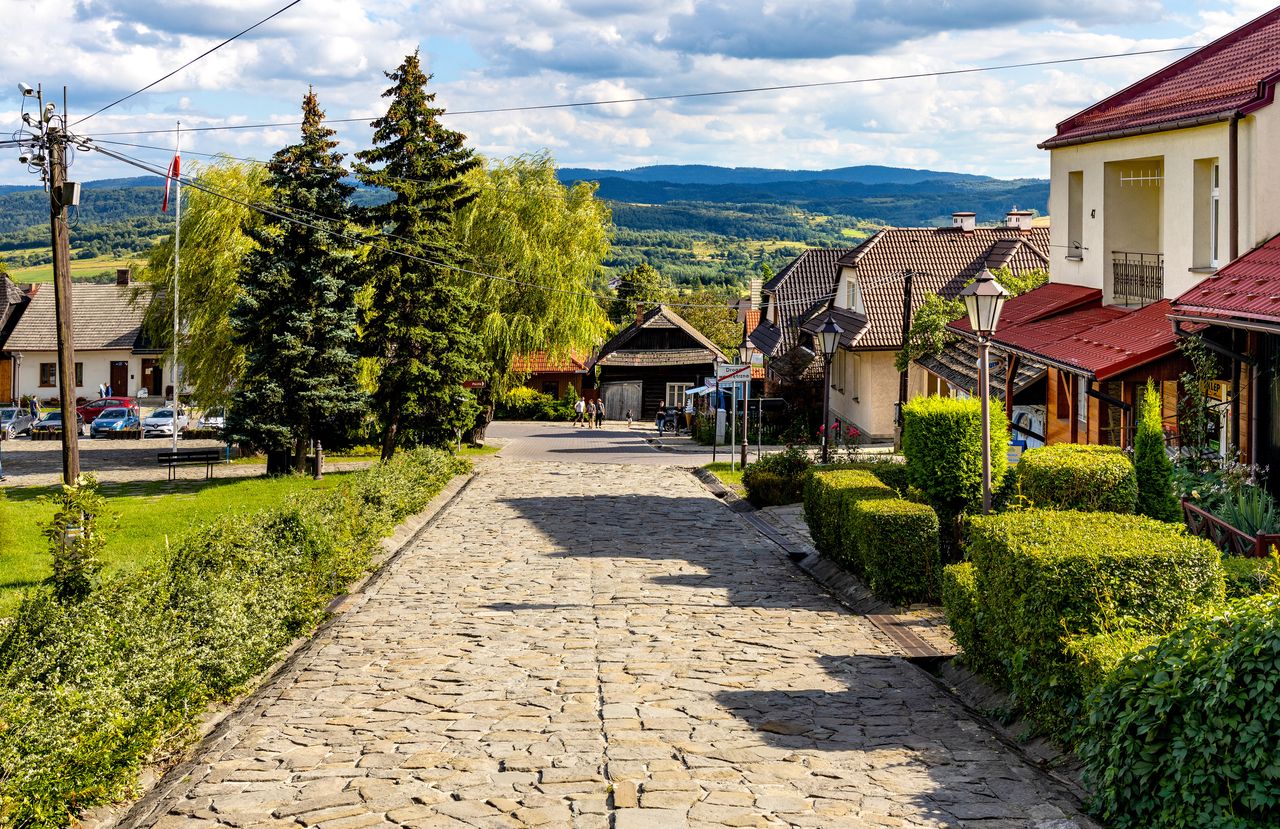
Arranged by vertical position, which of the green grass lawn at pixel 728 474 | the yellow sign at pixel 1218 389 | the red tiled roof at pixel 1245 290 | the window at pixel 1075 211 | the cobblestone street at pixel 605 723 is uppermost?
the window at pixel 1075 211

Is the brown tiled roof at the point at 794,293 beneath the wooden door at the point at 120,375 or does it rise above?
above

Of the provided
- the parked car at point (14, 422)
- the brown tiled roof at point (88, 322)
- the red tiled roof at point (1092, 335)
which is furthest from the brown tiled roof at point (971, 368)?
the brown tiled roof at point (88, 322)

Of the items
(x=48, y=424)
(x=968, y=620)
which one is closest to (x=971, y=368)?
(x=968, y=620)

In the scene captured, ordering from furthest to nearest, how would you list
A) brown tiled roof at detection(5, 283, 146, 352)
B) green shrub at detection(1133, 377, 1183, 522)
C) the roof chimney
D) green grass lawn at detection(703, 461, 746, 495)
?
1. brown tiled roof at detection(5, 283, 146, 352)
2. the roof chimney
3. green grass lawn at detection(703, 461, 746, 495)
4. green shrub at detection(1133, 377, 1183, 522)

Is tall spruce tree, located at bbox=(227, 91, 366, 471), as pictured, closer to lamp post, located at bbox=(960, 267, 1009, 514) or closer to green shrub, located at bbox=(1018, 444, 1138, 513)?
lamp post, located at bbox=(960, 267, 1009, 514)

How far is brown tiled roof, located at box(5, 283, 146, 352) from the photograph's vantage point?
7231 centimetres

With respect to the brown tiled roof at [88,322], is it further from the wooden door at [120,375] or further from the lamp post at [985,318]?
the lamp post at [985,318]

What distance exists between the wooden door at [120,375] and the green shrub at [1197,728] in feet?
250

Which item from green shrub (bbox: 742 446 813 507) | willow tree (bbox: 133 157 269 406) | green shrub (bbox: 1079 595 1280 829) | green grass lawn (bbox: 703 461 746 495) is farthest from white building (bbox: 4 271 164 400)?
green shrub (bbox: 1079 595 1280 829)

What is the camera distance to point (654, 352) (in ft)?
228

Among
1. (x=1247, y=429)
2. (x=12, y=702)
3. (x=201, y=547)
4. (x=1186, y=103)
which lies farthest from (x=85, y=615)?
(x=1186, y=103)

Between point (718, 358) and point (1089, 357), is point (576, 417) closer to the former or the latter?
point (718, 358)

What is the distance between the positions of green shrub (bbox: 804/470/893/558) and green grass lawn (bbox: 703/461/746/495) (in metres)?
9.17

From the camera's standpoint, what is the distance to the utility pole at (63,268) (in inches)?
778
